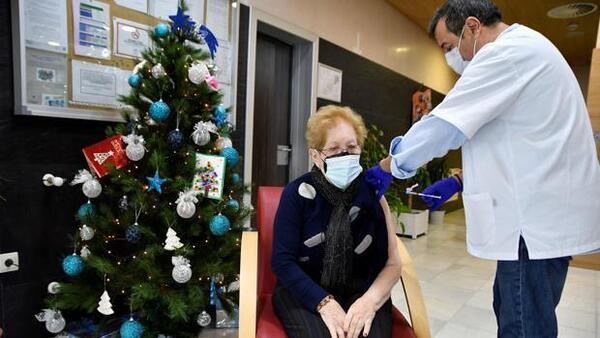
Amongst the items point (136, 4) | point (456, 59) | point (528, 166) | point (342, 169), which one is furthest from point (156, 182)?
point (528, 166)

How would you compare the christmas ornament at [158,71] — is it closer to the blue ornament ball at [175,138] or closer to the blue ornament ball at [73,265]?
the blue ornament ball at [175,138]

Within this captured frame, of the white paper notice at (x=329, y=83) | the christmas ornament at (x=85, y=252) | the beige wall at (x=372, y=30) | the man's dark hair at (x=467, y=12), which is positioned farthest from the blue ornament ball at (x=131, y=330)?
the white paper notice at (x=329, y=83)

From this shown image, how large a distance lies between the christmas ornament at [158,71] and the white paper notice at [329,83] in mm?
2082

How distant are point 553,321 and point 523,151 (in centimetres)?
50

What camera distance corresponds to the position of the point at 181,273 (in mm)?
1750

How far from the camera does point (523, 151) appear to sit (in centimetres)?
110

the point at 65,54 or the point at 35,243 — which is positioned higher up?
the point at 65,54

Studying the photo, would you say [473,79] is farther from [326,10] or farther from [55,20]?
[326,10]

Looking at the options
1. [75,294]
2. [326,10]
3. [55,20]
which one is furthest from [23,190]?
[326,10]

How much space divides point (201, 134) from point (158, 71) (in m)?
0.36

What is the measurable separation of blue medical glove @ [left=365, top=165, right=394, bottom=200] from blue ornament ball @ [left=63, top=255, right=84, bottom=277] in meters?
1.38

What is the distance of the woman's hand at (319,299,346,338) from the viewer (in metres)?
1.18

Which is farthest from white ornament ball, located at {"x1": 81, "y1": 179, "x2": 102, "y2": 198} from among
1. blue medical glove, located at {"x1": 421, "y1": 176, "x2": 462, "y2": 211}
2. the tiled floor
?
the tiled floor

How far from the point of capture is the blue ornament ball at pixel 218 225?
186 cm
